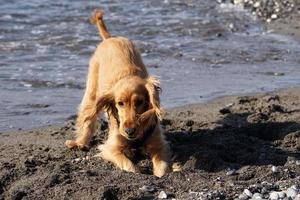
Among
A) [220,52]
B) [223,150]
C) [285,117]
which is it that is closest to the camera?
[223,150]

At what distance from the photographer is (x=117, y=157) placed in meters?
6.45

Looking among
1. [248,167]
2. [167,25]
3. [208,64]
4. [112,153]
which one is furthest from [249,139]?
[167,25]

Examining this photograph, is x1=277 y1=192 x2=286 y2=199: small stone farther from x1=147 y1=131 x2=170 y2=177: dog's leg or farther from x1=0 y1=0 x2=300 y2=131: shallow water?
x1=0 y1=0 x2=300 y2=131: shallow water

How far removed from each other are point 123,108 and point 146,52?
235 inches

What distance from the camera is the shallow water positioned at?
933 cm

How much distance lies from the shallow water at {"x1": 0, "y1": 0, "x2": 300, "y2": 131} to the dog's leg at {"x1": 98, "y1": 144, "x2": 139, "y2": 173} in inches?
73.7

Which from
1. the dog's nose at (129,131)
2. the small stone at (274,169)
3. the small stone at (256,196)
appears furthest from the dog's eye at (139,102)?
the small stone at (256,196)

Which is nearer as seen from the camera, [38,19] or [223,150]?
[223,150]

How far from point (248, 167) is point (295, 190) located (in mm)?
902

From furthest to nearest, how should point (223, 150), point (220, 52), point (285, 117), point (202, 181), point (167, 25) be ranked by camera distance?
1. point (167, 25)
2. point (220, 52)
3. point (285, 117)
4. point (223, 150)
5. point (202, 181)

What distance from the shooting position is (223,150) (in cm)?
671

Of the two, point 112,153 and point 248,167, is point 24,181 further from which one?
point 248,167

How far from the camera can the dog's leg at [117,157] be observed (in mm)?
6311

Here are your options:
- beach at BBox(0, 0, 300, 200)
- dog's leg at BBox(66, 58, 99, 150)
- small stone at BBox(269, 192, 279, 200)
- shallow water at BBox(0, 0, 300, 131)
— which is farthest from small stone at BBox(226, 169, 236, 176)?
shallow water at BBox(0, 0, 300, 131)
